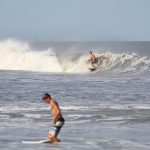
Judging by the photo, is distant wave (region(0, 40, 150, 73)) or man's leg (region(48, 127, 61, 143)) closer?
man's leg (region(48, 127, 61, 143))

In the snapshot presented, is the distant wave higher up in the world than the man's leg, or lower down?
higher up

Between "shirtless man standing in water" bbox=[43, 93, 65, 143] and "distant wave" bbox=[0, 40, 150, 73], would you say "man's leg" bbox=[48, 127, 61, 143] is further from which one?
"distant wave" bbox=[0, 40, 150, 73]

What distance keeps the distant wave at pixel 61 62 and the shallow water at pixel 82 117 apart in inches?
808

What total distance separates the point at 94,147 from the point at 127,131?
295 centimetres

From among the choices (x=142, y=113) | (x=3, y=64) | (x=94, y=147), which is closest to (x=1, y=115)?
(x=142, y=113)

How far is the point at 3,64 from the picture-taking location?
63.5 meters

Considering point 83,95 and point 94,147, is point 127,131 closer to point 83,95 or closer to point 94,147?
point 94,147

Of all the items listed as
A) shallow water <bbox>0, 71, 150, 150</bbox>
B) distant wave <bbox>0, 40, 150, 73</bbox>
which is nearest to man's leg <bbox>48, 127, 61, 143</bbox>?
shallow water <bbox>0, 71, 150, 150</bbox>

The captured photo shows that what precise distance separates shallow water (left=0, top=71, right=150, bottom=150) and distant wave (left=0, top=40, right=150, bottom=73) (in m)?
20.5

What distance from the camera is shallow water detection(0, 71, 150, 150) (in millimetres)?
16203

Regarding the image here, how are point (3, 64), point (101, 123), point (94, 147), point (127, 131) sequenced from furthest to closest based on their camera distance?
1. point (3, 64)
2. point (101, 123)
3. point (127, 131)
4. point (94, 147)

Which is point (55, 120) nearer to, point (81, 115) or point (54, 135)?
point (54, 135)

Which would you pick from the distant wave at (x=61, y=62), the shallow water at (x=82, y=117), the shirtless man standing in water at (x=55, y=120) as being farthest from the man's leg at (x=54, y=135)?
the distant wave at (x=61, y=62)

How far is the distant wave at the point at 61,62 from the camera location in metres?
55.7
